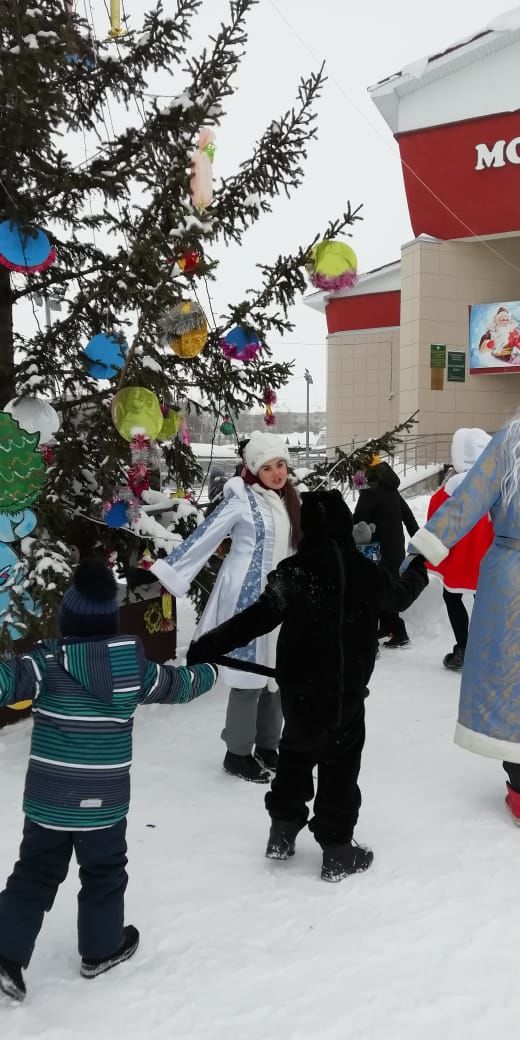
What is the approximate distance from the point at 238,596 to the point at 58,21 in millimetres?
3098

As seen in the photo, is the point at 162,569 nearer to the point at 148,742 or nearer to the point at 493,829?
the point at 148,742

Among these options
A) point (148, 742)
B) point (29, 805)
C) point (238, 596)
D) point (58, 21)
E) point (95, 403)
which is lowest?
point (148, 742)

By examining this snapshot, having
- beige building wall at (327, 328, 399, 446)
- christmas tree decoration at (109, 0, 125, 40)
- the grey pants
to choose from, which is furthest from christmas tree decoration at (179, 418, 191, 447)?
beige building wall at (327, 328, 399, 446)

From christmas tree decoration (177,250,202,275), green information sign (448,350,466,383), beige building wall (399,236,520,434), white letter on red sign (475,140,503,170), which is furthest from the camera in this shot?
green information sign (448,350,466,383)

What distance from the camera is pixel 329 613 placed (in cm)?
302

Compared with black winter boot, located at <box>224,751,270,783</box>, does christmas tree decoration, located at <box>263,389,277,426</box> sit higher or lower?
higher

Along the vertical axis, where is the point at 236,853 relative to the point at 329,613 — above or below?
below

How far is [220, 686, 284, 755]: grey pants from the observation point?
4090mm

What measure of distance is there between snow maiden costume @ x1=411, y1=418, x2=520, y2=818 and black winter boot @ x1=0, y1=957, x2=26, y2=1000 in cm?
207

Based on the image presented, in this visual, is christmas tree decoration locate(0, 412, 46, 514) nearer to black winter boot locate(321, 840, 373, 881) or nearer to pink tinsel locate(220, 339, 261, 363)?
pink tinsel locate(220, 339, 261, 363)

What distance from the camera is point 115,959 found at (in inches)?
99.6

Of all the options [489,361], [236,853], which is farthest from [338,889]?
[489,361]

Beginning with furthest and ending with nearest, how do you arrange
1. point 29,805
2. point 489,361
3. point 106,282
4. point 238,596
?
point 489,361
point 106,282
point 238,596
point 29,805

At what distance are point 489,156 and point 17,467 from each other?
56.0ft
